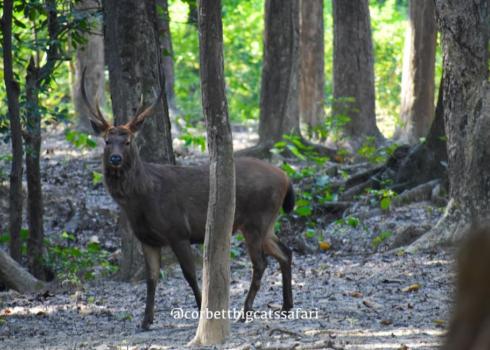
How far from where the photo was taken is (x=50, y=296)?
991 cm

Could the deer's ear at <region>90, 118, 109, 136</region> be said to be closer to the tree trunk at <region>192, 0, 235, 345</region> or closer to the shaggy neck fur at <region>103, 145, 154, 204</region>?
the shaggy neck fur at <region>103, 145, 154, 204</region>

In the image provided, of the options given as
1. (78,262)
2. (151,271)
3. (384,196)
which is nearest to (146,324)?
(151,271)

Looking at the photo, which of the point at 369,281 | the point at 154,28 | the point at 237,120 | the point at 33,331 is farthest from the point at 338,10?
the point at 237,120

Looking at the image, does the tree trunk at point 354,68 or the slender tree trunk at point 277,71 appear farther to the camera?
the tree trunk at point 354,68

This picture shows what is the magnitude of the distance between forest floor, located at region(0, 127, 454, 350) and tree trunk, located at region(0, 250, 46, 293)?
0.61 ft

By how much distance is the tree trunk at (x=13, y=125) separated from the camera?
1017 centimetres

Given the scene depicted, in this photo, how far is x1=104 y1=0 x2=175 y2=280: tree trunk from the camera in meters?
10.0

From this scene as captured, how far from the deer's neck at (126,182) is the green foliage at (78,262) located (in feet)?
9.25

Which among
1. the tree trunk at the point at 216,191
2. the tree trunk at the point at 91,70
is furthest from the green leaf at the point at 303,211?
the tree trunk at the point at 91,70

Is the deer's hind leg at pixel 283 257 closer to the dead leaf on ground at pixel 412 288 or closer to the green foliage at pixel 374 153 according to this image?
the dead leaf on ground at pixel 412 288

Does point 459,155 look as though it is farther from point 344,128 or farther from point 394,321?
point 344,128

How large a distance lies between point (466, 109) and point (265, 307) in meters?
2.83

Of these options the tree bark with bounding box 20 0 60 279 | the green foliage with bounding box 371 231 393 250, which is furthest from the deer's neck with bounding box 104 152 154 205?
the green foliage with bounding box 371 231 393 250

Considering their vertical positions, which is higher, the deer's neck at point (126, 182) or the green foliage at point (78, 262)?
the deer's neck at point (126, 182)
